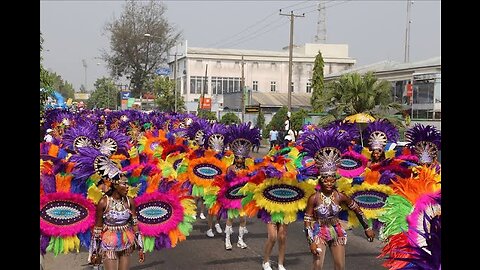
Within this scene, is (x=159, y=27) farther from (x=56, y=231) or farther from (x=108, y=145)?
Answer: (x=56, y=231)

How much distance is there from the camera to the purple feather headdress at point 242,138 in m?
10.1

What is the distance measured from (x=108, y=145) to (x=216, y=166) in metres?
2.14

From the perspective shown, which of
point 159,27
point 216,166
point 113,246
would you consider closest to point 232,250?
point 216,166

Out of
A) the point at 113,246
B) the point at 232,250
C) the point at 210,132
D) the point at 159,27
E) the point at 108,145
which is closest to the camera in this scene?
the point at 113,246

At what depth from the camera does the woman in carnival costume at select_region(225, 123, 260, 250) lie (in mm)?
9609

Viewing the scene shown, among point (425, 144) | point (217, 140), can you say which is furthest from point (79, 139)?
point (425, 144)

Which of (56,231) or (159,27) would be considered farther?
(159,27)

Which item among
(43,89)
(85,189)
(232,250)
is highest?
(43,89)

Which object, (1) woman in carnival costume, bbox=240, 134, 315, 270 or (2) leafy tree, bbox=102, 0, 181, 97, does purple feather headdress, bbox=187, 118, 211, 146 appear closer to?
(1) woman in carnival costume, bbox=240, 134, 315, 270

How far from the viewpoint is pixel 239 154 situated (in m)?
9.98

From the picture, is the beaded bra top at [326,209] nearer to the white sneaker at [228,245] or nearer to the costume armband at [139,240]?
the costume armband at [139,240]

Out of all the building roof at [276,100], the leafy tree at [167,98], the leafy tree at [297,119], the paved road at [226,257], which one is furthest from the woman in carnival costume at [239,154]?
the leafy tree at [167,98]

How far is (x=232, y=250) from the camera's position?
10.1m

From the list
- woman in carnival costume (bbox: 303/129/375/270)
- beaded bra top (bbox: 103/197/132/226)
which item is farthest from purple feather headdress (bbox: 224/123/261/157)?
beaded bra top (bbox: 103/197/132/226)
